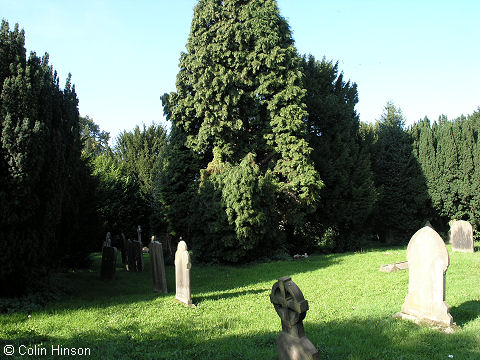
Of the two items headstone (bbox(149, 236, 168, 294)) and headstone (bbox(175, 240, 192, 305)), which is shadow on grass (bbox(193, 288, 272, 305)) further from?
headstone (bbox(149, 236, 168, 294))

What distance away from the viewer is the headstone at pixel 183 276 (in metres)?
8.31

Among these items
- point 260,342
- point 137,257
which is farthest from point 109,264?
point 260,342

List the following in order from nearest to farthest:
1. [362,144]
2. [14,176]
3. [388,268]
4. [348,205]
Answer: [14,176] < [388,268] < [348,205] < [362,144]

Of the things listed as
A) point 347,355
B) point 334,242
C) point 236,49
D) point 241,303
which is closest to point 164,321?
point 241,303

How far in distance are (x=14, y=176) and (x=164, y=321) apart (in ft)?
13.7

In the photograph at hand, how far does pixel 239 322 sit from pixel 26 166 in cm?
529

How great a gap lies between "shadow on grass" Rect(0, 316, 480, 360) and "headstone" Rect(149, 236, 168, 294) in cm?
332

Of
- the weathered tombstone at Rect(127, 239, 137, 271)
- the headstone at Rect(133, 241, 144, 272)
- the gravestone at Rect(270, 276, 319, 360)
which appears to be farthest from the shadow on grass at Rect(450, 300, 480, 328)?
the weathered tombstone at Rect(127, 239, 137, 271)

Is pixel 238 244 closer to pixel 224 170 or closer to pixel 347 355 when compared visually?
pixel 224 170

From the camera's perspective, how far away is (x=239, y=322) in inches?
271

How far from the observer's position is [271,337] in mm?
5891

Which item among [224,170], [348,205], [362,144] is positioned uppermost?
[362,144]

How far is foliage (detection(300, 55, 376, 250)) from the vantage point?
19.7 m

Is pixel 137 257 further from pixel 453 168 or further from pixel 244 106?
pixel 453 168
